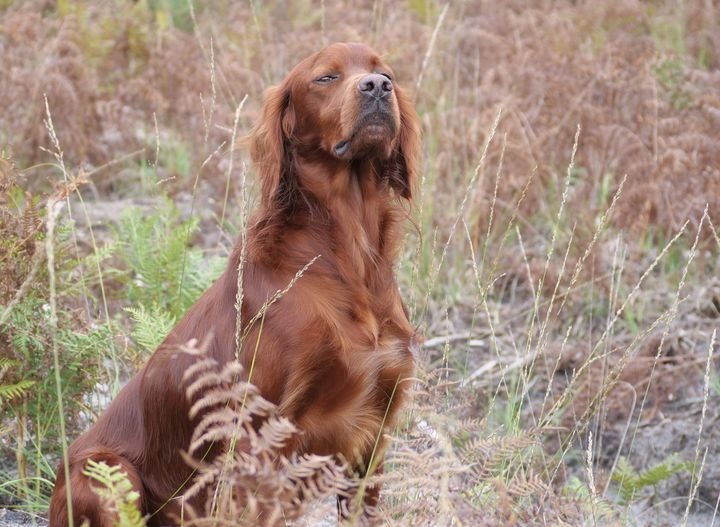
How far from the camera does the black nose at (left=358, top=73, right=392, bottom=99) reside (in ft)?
8.92

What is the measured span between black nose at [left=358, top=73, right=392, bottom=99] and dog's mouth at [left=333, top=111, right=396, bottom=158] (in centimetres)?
5

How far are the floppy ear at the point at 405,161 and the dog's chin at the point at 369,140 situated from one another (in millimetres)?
180

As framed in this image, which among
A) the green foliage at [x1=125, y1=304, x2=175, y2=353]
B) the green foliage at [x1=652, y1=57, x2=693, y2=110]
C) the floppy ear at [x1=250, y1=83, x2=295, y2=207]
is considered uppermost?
the floppy ear at [x1=250, y1=83, x2=295, y2=207]

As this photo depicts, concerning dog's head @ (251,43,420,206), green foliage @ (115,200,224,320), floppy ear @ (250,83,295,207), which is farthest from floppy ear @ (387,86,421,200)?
green foliage @ (115,200,224,320)

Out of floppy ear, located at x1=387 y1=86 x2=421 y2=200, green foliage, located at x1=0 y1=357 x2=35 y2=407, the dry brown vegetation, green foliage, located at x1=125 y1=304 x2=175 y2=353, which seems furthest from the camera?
the dry brown vegetation

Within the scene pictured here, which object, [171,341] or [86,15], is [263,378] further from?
[86,15]

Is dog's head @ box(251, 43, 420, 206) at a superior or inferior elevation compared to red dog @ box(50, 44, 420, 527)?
superior

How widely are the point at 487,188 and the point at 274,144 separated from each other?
2395 millimetres

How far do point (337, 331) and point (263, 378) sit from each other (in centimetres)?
22

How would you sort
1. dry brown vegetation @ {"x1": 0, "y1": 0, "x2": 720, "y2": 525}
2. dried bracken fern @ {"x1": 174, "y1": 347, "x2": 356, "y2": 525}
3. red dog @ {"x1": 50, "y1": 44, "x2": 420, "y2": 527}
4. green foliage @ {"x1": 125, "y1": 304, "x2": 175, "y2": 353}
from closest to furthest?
dried bracken fern @ {"x1": 174, "y1": 347, "x2": 356, "y2": 525} < red dog @ {"x1": 50, "y1": 44, "x2": 420, "y2": 527} < green foliage @ {"x1": 125, "y1": 304, "x2": 175, "y2": 353} < dry brown vegetation @ {"x1": 0, "y1": 0, "x2": 720, "y2": 525}

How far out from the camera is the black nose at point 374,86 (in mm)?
2719

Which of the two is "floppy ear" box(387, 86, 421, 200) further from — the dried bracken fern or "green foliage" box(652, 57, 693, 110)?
A: "green foliage" box(652, 57, 693, 110)

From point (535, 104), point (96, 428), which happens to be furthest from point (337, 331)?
point (535, 104)

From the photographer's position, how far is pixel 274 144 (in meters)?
2.86
